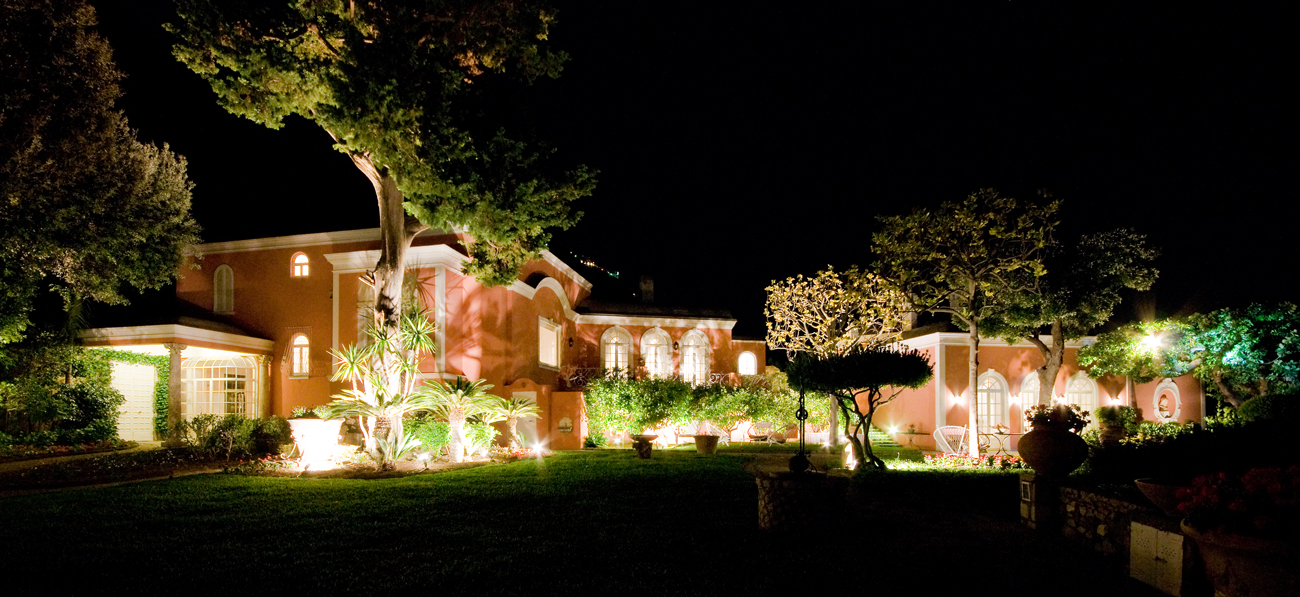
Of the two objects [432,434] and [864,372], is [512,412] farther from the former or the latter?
[864,372]

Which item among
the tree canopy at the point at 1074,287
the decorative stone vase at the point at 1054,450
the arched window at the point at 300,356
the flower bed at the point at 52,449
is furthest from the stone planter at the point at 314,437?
the tree canopy at the point at 1074,287

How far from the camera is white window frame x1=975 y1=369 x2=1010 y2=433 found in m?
20.7

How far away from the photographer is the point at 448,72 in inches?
445

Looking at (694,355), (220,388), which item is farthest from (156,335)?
(694,355)

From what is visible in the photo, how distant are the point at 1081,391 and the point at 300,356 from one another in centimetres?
2171

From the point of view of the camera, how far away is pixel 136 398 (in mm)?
17281

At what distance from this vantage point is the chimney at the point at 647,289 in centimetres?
2400

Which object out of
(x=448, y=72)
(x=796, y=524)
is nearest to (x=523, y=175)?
(x=448, y=72)

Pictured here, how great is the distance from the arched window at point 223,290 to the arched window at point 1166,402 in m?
26.1

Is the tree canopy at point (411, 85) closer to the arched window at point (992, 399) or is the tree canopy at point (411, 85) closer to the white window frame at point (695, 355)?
the white window frame at point (695, 355)

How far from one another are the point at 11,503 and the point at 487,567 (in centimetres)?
632

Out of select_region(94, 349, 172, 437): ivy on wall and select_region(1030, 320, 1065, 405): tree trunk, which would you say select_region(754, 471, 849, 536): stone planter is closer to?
select_region(1030, 320, 1065, 405): tree trunk

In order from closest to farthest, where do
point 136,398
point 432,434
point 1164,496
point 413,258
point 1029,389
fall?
point 1164,496 → point 432,434 → point 413,258 → point 136,398 → point 1029,389

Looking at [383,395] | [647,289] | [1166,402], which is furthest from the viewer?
[647,289]
